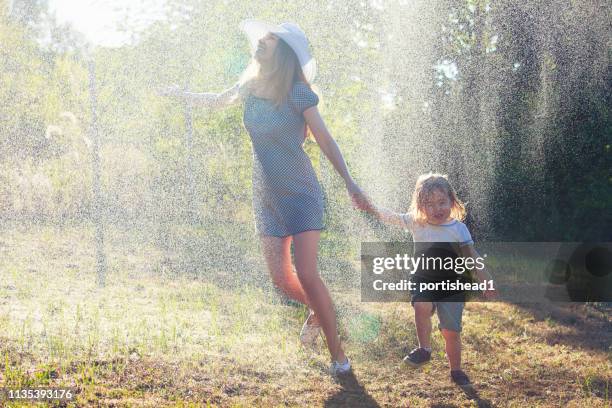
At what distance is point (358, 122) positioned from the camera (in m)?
8.20

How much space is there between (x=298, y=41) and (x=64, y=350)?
6.25ft

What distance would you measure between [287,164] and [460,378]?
1.33m

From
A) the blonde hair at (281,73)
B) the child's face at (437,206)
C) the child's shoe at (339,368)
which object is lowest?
the child's shoe at (339,368)

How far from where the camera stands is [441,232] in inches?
131

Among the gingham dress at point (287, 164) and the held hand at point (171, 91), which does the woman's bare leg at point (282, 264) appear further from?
the held hand at point (171, 91)

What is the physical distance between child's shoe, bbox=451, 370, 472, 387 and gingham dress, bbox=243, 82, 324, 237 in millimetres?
992

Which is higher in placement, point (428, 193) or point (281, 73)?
point (281, 73)

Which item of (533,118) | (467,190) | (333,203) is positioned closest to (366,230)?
(333,203)

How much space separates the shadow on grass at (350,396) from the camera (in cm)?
298

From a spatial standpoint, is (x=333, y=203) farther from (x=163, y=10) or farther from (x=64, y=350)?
(x=64, y=350)

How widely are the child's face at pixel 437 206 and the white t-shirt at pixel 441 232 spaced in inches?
1.6

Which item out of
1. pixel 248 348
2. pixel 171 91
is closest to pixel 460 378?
pixel 248 348

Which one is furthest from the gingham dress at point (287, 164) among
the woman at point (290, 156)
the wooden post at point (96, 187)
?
the wooden post at point (96, 187)

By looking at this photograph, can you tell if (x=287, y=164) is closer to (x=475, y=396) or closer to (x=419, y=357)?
(x=419, y=357)
